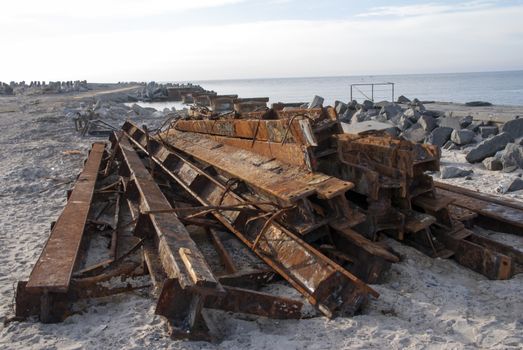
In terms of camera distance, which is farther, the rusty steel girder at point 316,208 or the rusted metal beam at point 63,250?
the rusty steel girder at point 316,208

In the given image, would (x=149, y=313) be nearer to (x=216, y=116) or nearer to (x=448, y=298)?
(x=448, y=298)

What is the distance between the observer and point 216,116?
10.3 meters

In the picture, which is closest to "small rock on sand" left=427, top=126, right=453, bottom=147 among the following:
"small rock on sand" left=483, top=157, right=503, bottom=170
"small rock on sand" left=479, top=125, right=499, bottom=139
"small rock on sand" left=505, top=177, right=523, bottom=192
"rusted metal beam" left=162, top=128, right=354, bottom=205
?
"small rock on sand" left=479, top=125, right=499, bottom=139

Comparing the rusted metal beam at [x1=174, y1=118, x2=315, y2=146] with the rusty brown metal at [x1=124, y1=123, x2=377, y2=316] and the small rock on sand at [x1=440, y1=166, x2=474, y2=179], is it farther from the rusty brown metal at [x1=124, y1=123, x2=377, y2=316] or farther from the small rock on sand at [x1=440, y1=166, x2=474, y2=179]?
the small rock on sand at [x1=440, y1=166, x2=474, y2=179]

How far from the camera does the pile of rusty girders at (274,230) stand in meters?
4.16

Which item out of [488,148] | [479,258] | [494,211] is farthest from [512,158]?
[479,258]

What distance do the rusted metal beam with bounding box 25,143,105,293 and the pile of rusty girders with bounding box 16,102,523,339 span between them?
1 cm

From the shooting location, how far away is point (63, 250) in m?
4.91

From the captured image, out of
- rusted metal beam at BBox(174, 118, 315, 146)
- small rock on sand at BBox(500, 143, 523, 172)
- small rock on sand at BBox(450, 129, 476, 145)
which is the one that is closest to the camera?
rusted metal beam at BBox(174, 118, 315, 146)

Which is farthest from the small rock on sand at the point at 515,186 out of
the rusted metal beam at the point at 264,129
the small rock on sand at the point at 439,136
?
the small rock on sand at the point at 439,136

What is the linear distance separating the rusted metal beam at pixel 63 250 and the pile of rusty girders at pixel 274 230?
0.01 meters

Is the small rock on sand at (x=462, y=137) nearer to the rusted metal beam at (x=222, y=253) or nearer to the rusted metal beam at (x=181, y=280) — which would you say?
the rusted metal beam at (x=222, y=253)

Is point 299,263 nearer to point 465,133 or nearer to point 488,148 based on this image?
point 488,148

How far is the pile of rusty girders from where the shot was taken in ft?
13.6
